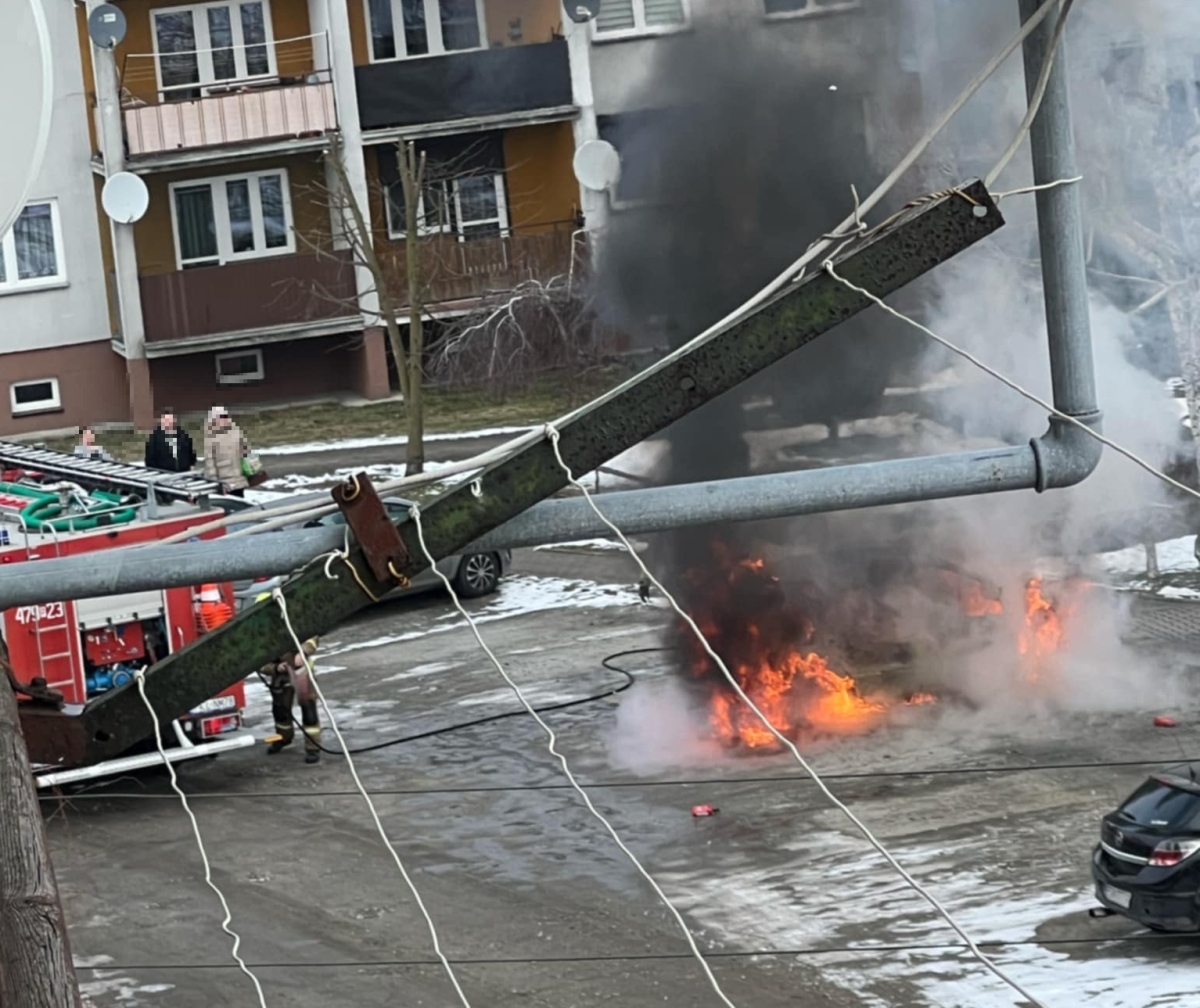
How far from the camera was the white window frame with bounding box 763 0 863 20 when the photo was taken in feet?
51.6

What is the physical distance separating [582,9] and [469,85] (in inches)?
116

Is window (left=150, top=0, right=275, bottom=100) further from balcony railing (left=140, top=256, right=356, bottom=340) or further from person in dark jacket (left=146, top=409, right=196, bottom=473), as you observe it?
person in dark jacket (left=146, top=409, right=196, bottom=473)

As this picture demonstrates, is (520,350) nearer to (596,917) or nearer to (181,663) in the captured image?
(596,917)

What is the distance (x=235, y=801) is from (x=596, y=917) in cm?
385

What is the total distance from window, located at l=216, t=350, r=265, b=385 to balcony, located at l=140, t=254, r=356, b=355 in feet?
4.69

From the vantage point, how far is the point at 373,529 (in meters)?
4.54

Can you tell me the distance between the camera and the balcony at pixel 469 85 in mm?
30594

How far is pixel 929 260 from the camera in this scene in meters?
4.54

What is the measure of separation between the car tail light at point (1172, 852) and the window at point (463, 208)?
22.0 metres

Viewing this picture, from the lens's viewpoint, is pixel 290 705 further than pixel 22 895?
Yes

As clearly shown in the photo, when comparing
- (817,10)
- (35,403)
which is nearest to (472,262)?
(35,403)

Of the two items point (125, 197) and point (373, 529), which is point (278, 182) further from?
point (373, 529)

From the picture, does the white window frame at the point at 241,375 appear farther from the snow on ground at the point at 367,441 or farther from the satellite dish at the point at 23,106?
the satellite dish at the point at 23,106

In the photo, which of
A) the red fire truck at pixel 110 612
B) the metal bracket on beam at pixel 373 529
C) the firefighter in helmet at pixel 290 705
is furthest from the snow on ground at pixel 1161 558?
the metal bracket on beam at pixel 373 529
